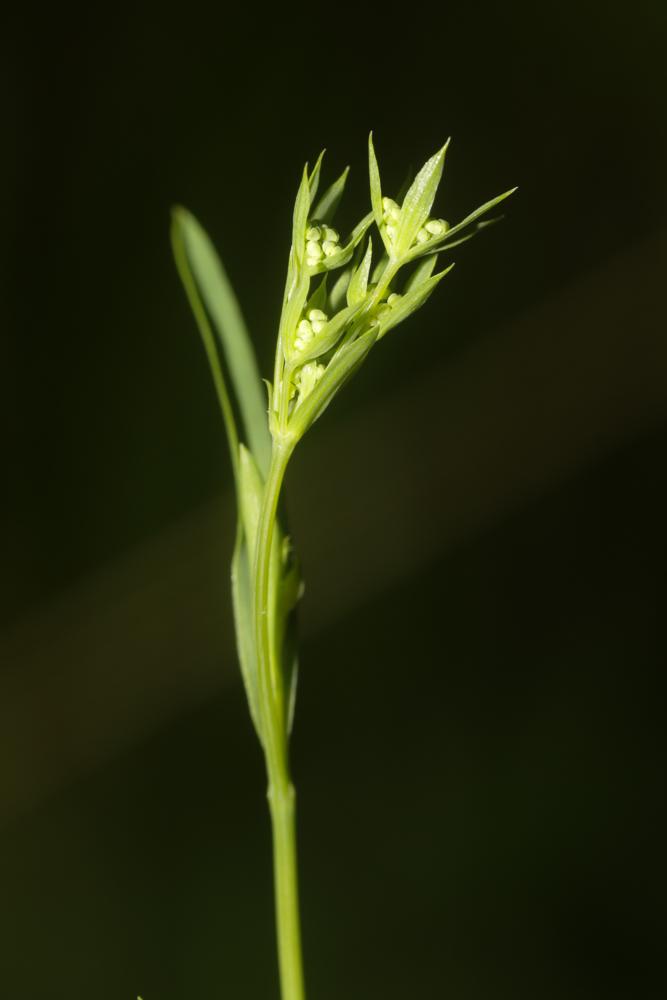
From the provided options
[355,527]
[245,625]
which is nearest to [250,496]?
[245,625]

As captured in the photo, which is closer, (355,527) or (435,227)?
(435,227)

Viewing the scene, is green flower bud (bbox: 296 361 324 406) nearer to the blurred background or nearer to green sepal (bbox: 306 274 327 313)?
green sepal (bbox: 306 274 327 313)

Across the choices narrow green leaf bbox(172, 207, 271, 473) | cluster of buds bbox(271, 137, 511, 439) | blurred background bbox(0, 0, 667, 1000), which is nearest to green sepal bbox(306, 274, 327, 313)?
cluster of buds bbox(271, 137, 511, 439)

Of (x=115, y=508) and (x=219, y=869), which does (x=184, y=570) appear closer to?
(x=115, y=508)

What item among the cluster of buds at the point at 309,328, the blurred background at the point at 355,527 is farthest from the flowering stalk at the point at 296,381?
the blurred background at the point at 355,527

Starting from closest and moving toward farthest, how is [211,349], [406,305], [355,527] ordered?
1. [406,305]
2. [211,349]
3. [355,527]

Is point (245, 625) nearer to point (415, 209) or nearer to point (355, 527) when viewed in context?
point (415, 209)
